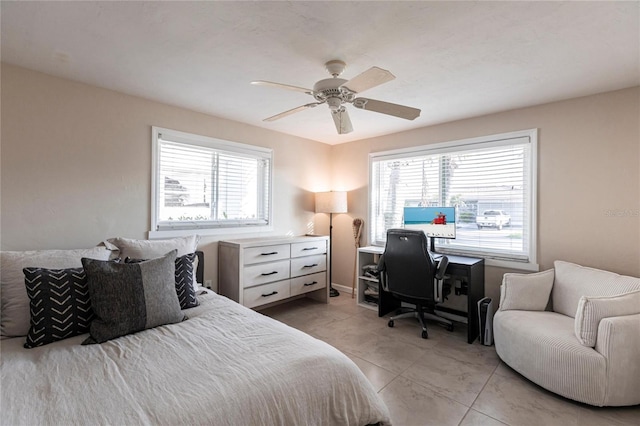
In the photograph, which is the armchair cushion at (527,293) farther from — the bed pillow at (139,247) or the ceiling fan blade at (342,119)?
the bed pillow at (139,247)

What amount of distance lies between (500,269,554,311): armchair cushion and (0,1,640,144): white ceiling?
1.70m

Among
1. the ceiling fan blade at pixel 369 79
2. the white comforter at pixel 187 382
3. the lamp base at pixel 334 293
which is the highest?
the ceiling fan blade at pixel 369 79

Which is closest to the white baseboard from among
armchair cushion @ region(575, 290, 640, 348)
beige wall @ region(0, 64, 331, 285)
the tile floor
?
the tile floor

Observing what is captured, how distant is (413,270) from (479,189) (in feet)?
4.39

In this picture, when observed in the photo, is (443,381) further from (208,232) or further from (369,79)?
(208,232)

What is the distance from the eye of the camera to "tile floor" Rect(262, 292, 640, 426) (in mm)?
1845

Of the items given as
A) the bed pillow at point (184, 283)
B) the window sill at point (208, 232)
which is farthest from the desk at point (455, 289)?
the bed pillow at point (184, 283)

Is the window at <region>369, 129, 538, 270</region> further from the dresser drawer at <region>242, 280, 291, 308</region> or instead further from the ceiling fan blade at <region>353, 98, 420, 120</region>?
the dresser drawer at <region>242, 280, 291, 308</region>

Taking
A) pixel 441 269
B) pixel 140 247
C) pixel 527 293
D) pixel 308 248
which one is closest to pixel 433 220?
pixel 441 269

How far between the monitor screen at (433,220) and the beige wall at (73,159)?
98.9 inches

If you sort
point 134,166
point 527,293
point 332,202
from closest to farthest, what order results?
point 527,293 < point 134,166 < point 332,202

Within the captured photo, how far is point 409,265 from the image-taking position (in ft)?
9.77

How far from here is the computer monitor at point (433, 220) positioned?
3.41 metres

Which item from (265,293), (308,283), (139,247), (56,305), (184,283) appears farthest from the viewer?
(308,283)
